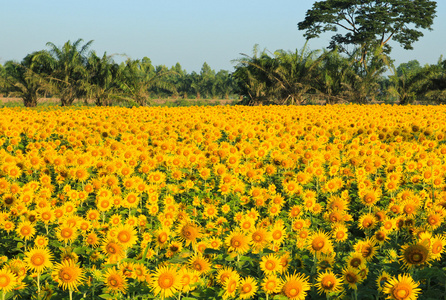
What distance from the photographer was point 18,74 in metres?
27.6

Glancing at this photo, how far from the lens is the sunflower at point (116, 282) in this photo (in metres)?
2.75

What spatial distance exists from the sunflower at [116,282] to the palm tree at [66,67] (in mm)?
23607

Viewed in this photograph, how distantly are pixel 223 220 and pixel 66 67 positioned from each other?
2393 centimetres

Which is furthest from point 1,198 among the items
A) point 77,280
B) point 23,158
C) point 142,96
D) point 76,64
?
point 76,64

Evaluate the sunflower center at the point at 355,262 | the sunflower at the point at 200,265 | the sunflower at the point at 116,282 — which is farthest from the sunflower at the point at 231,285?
the sunflower center at the point at 355,262

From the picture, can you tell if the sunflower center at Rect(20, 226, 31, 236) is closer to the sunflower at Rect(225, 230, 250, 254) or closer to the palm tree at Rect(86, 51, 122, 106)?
the sunflower at Rect(225, 230, 250, 254)

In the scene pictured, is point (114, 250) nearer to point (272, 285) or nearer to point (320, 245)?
point (272, 285)

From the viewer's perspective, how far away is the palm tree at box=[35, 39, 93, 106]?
24.8m

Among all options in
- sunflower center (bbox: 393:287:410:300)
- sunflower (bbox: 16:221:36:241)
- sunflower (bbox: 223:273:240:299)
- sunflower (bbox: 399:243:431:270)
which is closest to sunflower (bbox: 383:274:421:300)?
sunflower center (bbox: 393:287:410:300)

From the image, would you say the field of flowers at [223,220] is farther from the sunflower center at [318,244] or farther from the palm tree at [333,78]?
the palm tree at [333,78]

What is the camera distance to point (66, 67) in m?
25.3

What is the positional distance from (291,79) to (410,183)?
21157 mm

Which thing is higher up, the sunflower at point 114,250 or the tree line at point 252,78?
the tree line at point 252,78

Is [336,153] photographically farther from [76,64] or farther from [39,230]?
[76,64]
